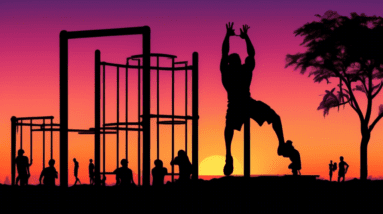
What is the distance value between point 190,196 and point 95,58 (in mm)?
3451

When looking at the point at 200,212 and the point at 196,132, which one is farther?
the point at 196,132

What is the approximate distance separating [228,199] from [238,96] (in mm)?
2088

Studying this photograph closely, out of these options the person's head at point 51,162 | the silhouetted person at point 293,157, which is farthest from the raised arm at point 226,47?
the person's head at point 51,162

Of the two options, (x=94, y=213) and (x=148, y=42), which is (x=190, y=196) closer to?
(x=94, y=213)

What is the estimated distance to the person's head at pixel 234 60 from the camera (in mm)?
13244

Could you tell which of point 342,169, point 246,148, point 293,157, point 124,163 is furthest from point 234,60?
point 342,169

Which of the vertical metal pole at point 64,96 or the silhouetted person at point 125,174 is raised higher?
the vertical metal pole at point 64,96

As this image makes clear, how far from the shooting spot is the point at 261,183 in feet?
44.2

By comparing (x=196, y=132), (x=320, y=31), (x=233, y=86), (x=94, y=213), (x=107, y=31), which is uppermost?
(x=320, y=31)

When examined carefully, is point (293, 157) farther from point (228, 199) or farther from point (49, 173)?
point (49, 173)

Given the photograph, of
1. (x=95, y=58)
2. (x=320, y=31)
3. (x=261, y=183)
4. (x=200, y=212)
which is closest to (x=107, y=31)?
(x=95, y=58)

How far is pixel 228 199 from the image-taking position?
1280 centimetres

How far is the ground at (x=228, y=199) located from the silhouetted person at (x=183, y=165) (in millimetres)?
804

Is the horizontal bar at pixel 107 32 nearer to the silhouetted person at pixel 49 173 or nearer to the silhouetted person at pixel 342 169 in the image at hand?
the silhouetted person at pixel 49 173
